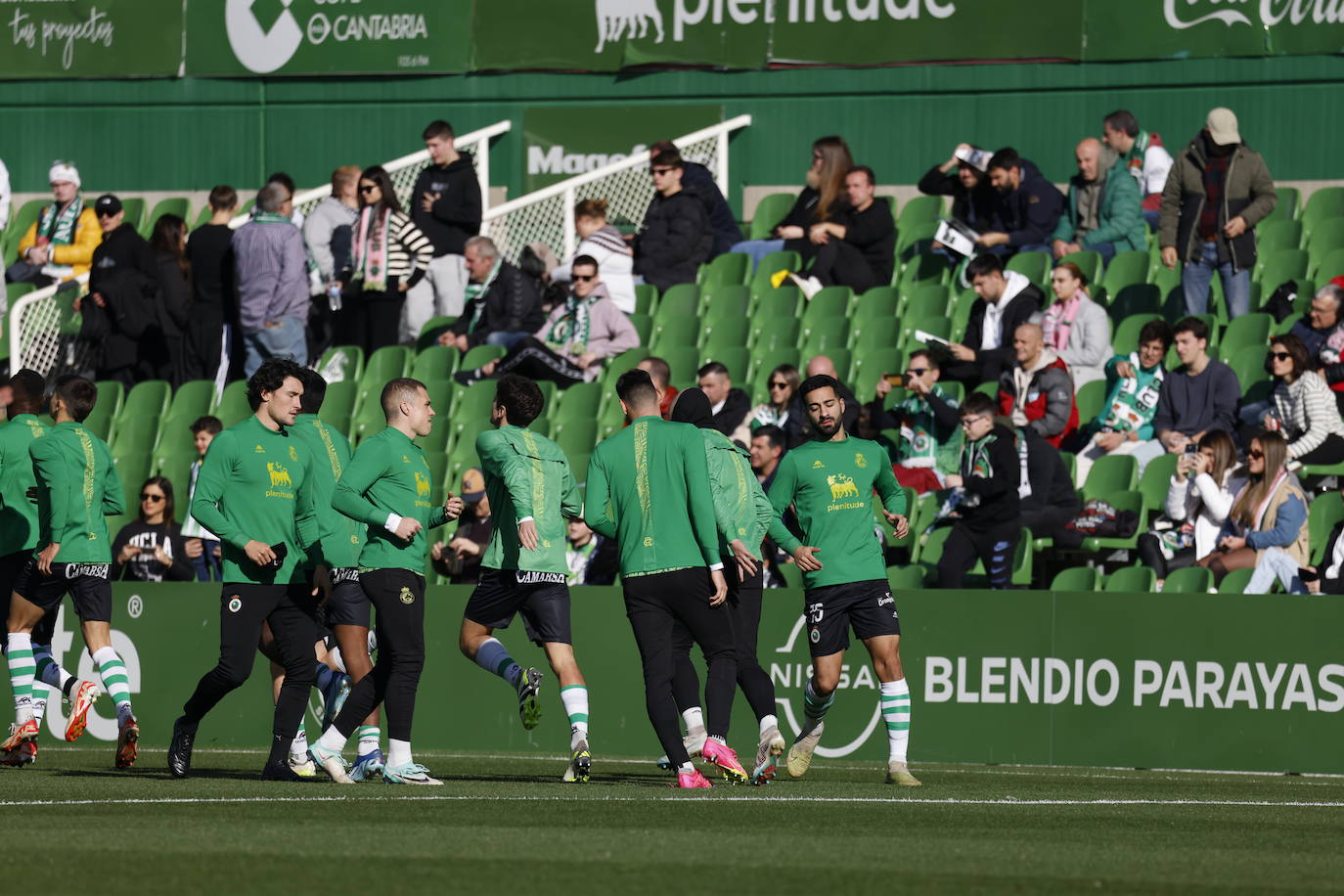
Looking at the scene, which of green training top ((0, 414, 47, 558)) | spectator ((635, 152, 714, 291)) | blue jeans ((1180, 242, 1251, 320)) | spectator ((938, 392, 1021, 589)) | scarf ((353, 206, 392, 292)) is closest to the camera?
green training top ((0, 414, 47, 558))

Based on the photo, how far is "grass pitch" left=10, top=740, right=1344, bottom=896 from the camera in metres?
7.30

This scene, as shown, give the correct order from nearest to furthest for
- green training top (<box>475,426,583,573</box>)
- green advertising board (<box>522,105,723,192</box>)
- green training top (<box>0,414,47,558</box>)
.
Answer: green training top (<box>475,426,583,573</box>) < green training top (<box>0,414,47,558</box>) < green advertising board (<box>522,105,723,192</box>)

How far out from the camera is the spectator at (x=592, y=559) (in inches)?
651

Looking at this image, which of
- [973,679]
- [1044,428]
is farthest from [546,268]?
[973,679]

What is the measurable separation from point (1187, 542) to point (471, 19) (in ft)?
36.5

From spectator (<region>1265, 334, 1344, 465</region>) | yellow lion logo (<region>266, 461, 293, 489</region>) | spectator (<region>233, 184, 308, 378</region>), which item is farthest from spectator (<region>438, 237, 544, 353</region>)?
yellow lion logo (<region>266, 461, 293, 489</region>)

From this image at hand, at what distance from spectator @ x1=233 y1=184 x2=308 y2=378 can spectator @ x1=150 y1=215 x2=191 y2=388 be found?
908mm

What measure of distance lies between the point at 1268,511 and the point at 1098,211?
523 cm

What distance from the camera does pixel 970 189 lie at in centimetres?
1988

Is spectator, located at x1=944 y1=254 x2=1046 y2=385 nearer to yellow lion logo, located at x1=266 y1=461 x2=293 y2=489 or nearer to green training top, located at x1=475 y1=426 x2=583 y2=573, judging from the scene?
green training top, located at x1=475 y1=426 x2=583 y2=573

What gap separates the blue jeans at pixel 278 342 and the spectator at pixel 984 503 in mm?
7117

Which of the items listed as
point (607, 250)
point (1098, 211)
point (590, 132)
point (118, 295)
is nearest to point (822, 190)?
point (607, 250)

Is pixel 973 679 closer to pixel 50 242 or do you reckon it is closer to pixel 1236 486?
pixel 1236 486

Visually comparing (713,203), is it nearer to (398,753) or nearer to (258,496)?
(258,496)
